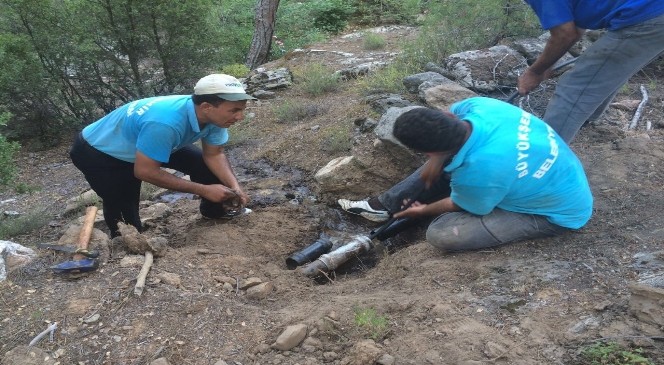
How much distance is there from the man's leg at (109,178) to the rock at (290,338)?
183cm

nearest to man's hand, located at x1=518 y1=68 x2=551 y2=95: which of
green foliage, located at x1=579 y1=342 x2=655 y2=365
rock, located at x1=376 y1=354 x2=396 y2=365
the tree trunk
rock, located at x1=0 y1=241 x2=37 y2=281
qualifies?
green foliage, located at x1=579 y1=342 x2=655 y2=365

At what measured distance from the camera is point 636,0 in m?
3.26

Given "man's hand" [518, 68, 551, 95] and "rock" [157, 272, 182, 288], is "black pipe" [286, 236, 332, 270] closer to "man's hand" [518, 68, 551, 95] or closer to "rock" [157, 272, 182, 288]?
"rock" [157, 272, 182, 288]

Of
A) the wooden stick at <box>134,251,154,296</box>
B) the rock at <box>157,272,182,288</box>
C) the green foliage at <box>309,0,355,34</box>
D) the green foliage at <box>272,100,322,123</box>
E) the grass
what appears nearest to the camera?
the wooden stick at <box>134,251,154,296</box>

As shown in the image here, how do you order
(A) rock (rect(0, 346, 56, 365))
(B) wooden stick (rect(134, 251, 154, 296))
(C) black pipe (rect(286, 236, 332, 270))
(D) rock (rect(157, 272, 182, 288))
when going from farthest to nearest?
(C) black pipe (rect(286, 236, 332, 270))
(D) rock (rect(157, 272, 182, 288))
(B) wooden stick (rect(134, 251, 154, 296))
(A) rock (rect(0, 346, 56, 365))

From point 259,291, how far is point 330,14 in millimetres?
11424

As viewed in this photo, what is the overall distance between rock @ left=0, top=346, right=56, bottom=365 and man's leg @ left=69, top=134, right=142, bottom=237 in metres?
1.42

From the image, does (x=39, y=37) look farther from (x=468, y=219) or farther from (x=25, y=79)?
(x=468, y=219)

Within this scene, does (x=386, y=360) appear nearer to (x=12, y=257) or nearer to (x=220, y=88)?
(x=220, y=88)

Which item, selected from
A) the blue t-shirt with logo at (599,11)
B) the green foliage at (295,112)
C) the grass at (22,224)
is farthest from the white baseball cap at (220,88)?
the green foliage at (295,112)

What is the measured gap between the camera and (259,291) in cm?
312

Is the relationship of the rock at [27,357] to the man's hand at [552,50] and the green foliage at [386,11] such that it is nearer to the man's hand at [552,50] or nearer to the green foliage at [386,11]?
the man's hand at [552,50]

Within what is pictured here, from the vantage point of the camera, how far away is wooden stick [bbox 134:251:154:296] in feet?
9.44

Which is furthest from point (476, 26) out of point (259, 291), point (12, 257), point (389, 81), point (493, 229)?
point (12, 257)
